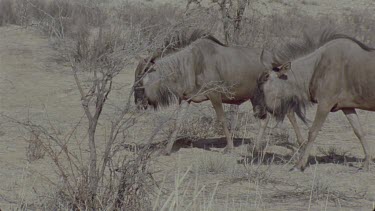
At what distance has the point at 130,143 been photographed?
30.2 ft

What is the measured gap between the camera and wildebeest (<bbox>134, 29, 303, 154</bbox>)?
483 inches

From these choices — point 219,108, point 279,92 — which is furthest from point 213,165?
point 219,108

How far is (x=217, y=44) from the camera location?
516 inches

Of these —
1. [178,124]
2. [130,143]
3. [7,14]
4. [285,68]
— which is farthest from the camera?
[7,14]

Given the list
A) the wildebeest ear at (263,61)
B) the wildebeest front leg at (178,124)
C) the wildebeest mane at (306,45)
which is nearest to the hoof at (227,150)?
the wildebeest front leg at (178,124)

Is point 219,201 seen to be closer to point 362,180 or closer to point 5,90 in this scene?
point 362,180

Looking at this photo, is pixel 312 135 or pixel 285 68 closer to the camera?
pixel 312 135

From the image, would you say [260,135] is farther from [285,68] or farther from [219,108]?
[285,68]

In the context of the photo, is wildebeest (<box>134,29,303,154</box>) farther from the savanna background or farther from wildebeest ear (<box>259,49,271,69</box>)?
the savanna background

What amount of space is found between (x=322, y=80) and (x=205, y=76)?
2377 millimetres

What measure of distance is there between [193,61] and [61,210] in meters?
5.87

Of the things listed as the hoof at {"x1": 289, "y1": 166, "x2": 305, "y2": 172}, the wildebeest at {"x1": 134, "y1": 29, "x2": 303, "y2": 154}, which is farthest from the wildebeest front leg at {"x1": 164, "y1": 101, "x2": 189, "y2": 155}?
the hoof at {"x1": 289, "y1": 166, "x2": 305, "y2": 172}

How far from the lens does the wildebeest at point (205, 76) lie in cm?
1226

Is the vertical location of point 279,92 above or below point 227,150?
above
